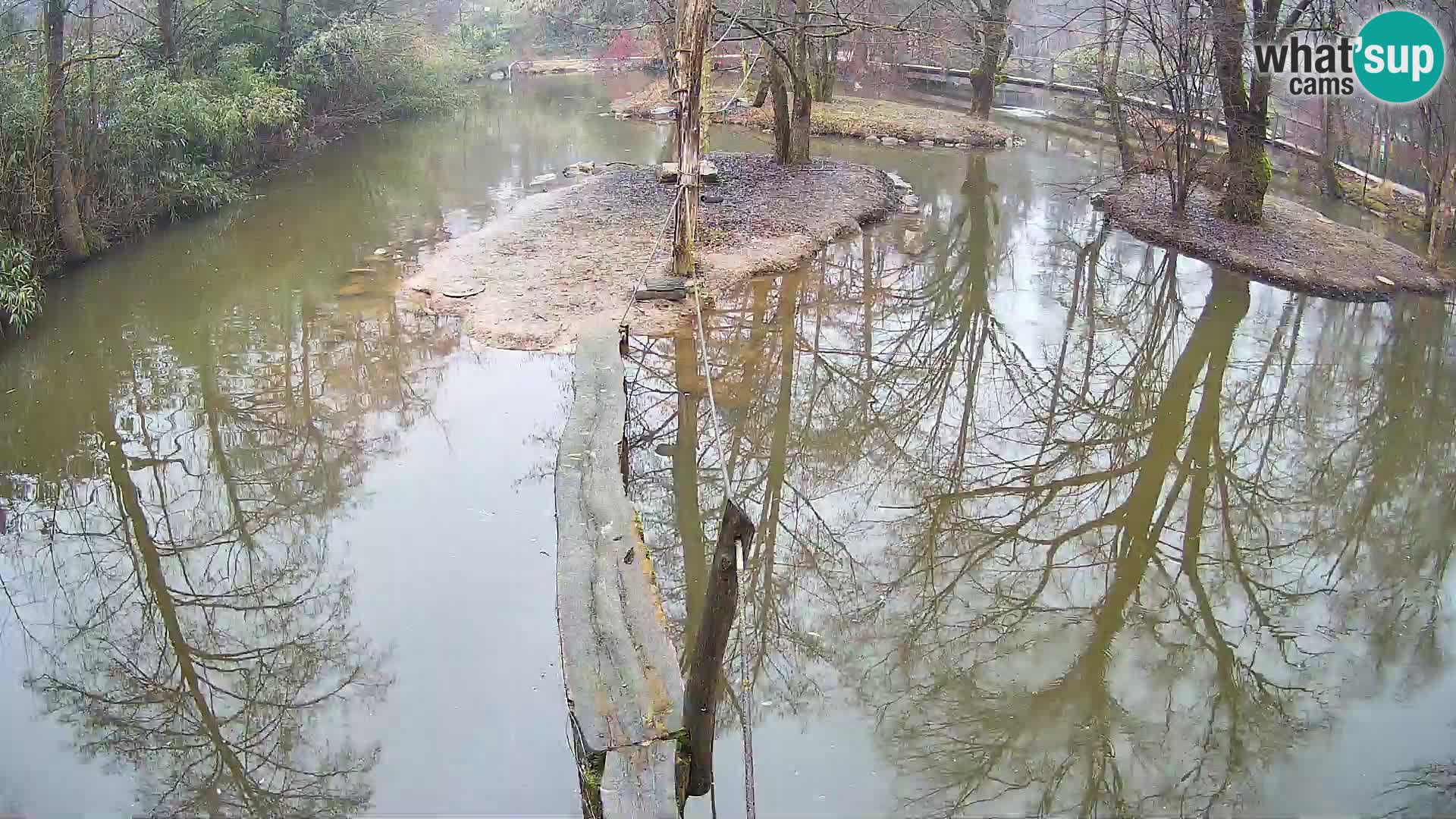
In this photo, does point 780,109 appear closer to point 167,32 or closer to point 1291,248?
point 1291,248

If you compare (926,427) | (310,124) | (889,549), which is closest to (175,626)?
(889,549)

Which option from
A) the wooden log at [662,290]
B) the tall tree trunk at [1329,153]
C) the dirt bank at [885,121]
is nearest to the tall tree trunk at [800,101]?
the dirt bank at [885,121]

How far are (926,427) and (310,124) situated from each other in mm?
14072

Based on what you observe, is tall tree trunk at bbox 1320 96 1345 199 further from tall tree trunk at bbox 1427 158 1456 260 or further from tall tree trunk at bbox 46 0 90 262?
tall tree trunk at bbox 46 0 90 262

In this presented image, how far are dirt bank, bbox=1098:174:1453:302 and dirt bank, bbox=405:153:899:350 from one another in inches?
126

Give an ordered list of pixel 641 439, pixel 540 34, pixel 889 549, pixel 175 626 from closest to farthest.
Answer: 1. pixel 175 626
2. pixel 889 549
3. pixel 641 439
4. pixel 540 34

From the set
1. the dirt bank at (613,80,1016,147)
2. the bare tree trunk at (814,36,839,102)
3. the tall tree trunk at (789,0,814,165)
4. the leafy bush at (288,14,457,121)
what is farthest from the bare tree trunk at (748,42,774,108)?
the leafy bush at (288,14,457,121)

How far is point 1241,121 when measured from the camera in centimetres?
1086

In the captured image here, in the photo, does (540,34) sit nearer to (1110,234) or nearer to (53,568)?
(1110,234)

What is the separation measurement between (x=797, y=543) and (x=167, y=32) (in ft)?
41.1

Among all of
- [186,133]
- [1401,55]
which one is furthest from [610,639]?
[1401,55]

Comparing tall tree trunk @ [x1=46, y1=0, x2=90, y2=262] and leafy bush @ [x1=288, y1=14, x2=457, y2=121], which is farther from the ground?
leafy bush @ [x1=288, y1=14, x2=457, y2=121]

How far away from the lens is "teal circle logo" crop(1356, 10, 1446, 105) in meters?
10.1

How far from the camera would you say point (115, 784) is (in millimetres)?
3955
